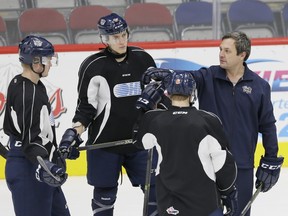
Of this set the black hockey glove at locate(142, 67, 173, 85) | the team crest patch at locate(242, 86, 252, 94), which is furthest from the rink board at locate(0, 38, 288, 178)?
the team crest patch at locate(242, 86, 252, 94)

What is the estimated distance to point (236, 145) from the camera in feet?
12.1

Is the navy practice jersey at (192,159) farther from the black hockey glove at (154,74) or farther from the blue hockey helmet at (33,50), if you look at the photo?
the blue hockey helmet at (33,50)

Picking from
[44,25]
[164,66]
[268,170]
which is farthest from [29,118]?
[44,25]

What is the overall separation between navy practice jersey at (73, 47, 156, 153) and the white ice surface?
1.10 metres

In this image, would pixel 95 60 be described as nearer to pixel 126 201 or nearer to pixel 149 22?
pixel 126 201

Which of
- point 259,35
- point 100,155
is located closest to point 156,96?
point 100,155

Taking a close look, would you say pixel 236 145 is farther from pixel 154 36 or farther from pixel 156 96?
pixel 154 36

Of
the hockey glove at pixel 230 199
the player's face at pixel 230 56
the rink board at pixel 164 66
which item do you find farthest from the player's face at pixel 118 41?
the rink board at pixel 164 66

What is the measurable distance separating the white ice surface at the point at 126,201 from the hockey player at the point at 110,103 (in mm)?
938

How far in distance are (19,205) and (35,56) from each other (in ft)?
2.34

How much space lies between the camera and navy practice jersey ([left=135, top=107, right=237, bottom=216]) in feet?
10.1

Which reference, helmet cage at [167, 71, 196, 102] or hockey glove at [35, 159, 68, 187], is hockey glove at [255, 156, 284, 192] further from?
hockey glove at [35, 159, 68, 187]

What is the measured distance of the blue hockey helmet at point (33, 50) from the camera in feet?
12.0

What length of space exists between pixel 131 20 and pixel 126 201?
1.68 metres
